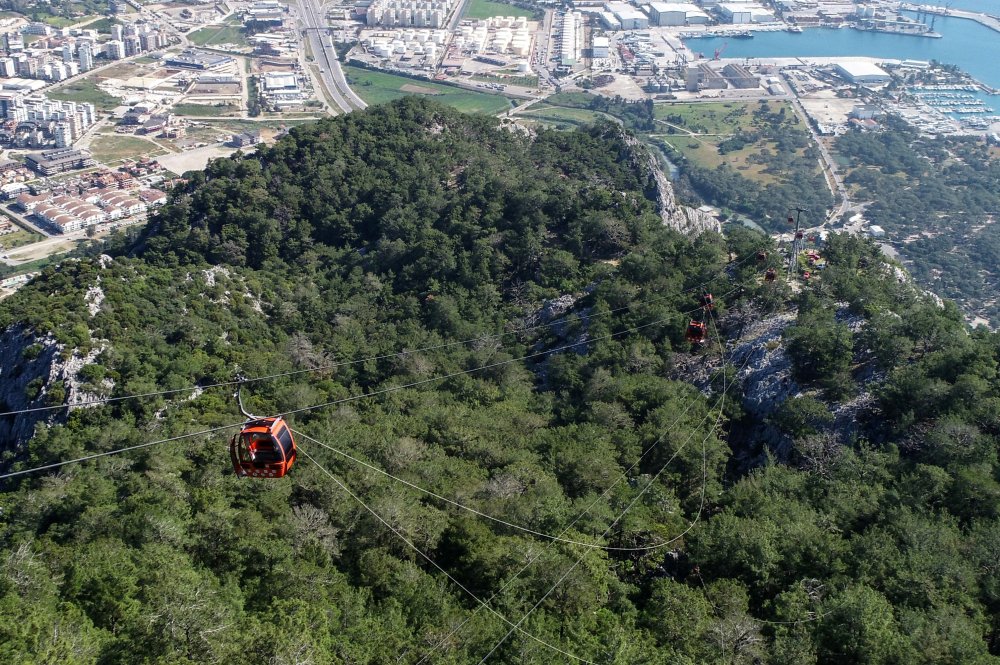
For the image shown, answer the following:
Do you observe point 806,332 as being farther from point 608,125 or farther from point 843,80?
point 843,80

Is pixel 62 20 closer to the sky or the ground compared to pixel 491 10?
closer to the ground

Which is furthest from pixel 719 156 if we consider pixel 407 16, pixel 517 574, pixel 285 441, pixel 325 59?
pixel 285 441

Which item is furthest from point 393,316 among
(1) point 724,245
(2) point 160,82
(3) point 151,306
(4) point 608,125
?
(2) point 160,82

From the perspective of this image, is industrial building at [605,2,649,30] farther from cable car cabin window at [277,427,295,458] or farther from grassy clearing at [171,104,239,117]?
cable car cabin window at [277,427,295,458]

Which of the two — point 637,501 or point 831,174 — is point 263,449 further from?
point 831,174

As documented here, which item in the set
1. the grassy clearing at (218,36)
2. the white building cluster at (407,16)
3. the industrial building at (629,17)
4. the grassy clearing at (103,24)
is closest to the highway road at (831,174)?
the industrial building at (629,17)

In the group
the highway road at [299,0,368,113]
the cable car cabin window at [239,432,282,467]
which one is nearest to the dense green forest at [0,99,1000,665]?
the cable car cabin window at [239,432,282,467]

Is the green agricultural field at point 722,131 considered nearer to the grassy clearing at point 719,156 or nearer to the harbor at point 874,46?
the grassy clearing at point 719,156
